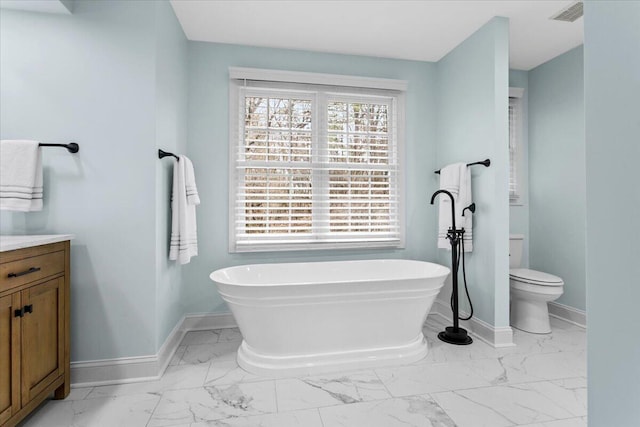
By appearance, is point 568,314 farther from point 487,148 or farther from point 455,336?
point 487,148

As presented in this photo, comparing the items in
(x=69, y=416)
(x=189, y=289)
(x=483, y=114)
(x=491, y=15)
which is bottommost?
(x=69, y=416)

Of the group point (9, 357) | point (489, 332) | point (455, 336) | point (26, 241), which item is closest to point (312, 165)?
point (455, 336)

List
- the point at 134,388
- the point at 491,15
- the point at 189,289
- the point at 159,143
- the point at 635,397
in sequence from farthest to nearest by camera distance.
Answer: the point at 189,289 → the point at 491,15 → the point at 159,143 → the point at 134,388 → the point at 635,397

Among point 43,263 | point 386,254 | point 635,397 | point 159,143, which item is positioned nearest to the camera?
point 635,397

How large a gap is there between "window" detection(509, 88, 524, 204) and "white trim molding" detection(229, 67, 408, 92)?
130 cm

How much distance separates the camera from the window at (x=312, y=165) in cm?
Result: 316

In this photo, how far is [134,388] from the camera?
2.05 meters

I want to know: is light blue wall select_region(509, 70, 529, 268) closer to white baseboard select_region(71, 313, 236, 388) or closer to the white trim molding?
the white trim molding

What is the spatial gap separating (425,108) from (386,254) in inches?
62.6

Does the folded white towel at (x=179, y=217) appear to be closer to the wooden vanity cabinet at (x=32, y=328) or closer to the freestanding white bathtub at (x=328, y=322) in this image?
the freestanding white bathtub at (x=328, y=322)

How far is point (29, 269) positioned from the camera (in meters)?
1.66

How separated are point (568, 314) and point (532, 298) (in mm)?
718

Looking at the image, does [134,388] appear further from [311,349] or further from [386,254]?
[386,254]

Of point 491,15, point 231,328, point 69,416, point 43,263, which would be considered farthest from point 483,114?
point 69,416
